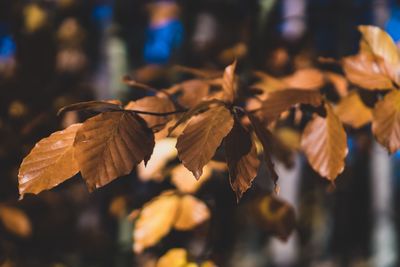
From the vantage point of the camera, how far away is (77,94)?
1456 millimetres

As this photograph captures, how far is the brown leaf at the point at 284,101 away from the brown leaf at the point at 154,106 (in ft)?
0.50

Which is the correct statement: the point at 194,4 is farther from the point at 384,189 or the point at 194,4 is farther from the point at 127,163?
the point at 384,189

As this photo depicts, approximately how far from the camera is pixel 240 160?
1.63 feet

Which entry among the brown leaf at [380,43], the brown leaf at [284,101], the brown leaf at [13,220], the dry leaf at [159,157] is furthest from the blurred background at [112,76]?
the brown leaf at [284,101]

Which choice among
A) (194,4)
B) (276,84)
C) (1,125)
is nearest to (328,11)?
(194,4)

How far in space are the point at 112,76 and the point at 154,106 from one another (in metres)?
0.78

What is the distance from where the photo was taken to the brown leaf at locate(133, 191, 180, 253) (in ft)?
2.67

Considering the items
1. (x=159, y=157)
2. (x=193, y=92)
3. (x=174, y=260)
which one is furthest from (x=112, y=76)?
(x=174, y=260)

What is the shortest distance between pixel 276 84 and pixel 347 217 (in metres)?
10.1

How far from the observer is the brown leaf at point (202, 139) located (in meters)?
0.47

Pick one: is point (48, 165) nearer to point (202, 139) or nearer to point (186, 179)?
point (202, 139)

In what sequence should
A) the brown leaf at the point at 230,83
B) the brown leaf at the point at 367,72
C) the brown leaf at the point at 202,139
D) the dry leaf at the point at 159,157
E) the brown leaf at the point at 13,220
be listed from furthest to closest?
the brown leaf at the point at 13,220 → the dry leaf at the point at 159,157 → the brown leaf at the point at 367,72 → the brown leaf at the point at 230,83 → the brown leaf at the point at 202,139

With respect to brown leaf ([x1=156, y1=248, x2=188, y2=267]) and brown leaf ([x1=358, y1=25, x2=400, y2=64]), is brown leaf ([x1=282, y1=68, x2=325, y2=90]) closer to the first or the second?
brown leaf ([x1=358, y1=25, x2=400, y2=64])

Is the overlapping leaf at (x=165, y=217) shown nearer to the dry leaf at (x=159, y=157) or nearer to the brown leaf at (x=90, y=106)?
the dry leaf at (x=159, y=157)
